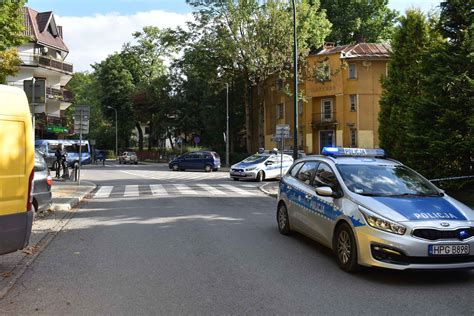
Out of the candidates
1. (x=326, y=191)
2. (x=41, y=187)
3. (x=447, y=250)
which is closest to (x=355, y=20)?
(x=41, y=187)

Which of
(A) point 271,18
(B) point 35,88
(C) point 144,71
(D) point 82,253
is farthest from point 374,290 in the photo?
(C) point 144,71

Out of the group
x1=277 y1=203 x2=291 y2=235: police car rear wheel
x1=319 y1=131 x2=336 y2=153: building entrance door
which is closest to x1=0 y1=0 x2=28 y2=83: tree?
x1=277 y1=203 x2=291 y2=235: police car rear wheel

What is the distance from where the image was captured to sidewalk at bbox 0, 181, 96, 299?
6297mm

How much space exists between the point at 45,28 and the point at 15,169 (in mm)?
51529

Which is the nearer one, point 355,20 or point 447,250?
point 447,250

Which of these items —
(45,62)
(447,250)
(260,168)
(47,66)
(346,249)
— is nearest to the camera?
(447,250)

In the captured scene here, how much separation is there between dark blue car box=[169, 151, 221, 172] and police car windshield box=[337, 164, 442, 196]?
3038 cm

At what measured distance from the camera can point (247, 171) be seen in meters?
25.9

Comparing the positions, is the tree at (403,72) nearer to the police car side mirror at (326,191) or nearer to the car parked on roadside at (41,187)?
the police car side mirror at (326,191)

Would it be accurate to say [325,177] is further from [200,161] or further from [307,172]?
[200,161]

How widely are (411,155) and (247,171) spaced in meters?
11.4

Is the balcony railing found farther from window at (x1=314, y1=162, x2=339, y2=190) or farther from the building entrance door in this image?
window at (x1=314, y1=162, x2=339, y2=190)

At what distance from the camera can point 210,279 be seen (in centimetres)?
612

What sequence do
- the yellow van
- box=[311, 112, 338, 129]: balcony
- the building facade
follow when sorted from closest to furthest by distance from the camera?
the yellow van, box=[311, 112, 338, 129]: balcony, the building facade
